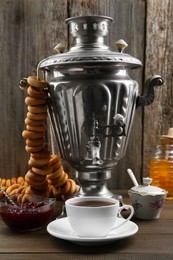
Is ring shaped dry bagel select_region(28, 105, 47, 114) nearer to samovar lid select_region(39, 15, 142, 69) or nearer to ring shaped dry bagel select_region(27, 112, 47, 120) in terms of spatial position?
ring shaped dry bagel select_region(27, 112, 47, 120)

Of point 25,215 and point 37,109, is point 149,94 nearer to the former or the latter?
point 37,109

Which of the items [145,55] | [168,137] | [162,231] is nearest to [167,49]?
[145,55]

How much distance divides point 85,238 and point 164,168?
0.67 meters

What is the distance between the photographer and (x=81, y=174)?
1409 mm

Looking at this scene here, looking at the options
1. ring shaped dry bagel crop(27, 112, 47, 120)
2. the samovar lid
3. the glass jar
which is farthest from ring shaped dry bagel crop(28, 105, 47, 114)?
the glass jar

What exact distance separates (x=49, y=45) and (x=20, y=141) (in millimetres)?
391

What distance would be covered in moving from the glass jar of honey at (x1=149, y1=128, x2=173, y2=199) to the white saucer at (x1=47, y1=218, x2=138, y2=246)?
1.59ft

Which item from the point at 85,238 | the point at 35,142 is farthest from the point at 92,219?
the point at 35,142

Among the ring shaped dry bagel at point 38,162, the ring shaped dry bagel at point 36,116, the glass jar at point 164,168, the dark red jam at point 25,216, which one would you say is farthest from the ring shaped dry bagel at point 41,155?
the glass jar at point 164,168

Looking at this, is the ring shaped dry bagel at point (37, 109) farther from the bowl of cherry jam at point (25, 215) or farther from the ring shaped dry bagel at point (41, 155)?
the bowl of cherry jam at point (25, 215)

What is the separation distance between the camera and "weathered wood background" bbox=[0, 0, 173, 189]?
173 cm

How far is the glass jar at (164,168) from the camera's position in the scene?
164 cm

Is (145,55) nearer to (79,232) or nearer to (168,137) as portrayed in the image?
(168,137)

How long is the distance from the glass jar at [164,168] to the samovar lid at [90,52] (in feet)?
1.30
